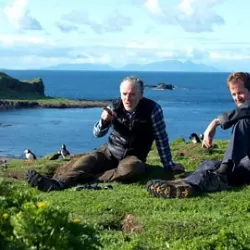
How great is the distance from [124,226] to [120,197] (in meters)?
1.68

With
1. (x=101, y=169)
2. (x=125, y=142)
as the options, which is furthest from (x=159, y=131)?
(x=101, y=169)

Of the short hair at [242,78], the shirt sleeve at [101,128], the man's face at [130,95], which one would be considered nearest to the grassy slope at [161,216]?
the shirt sleeve at [101,128]

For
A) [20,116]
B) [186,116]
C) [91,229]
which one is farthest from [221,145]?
[20,116]

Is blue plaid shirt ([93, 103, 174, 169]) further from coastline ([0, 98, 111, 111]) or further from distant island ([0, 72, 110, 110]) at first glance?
coastline ([0, 98, 111, 111])

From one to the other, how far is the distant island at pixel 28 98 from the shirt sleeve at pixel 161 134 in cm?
10151

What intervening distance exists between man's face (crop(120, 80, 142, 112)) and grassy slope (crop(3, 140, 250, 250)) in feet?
4.15

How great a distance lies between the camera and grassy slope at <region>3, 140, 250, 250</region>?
786 centimetres

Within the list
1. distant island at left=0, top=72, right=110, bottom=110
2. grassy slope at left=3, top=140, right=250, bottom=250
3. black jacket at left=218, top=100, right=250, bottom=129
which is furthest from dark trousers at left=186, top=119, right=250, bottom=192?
distant island at left=0, top=72, right=110, bottom=110

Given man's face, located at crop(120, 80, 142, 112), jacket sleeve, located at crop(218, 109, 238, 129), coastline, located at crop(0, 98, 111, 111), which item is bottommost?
coastline, located at crop(0, 98, 111, 111)

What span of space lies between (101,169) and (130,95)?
158 centimetres

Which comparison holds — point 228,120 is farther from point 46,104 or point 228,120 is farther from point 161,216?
point 46,104

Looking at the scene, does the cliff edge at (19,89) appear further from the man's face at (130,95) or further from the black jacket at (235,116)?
the black jacket at (235,116)

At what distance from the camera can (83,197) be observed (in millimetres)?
11070

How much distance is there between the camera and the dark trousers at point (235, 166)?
10.7m
